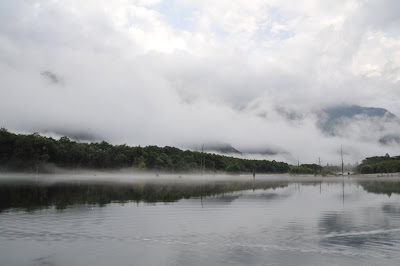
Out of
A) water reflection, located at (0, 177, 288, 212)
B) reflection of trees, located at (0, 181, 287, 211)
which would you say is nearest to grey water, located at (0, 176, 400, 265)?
reflection of trees, located at (0, 181, 287, 211)

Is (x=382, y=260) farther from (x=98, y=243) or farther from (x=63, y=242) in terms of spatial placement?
(x=63, y=242)

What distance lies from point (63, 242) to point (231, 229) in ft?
28.1

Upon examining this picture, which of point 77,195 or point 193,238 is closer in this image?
point 193,238

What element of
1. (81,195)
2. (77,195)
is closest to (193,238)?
(81,195)

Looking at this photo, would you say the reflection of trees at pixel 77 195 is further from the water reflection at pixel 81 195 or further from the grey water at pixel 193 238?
the grey water at pixel 193 238

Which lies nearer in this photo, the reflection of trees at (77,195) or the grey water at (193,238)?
the grey water at (193,238)

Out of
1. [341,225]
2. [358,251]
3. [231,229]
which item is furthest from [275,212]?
[358,251]

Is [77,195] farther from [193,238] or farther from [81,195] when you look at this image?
[193,238]

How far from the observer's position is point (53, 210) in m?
24.0

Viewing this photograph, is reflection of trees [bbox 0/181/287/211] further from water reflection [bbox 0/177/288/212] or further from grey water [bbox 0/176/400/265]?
grey water [bbox 0/176/400/265]

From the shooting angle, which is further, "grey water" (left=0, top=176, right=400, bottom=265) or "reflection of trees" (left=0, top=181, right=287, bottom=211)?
"reflection of trees" (left=0, top=181, right=287, bottom=211)

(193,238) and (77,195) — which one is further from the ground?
(193,238)

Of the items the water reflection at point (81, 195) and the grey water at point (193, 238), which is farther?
the water reflection at point (81, 195)

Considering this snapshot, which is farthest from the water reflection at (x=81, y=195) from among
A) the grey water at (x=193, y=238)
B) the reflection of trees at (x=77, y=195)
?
the grey water at (x=193, y=238)
